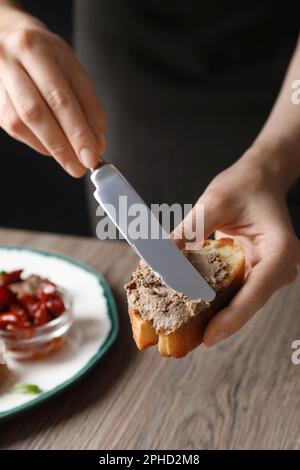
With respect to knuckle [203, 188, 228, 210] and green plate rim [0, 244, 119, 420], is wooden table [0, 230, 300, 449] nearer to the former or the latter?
green plate rim [0, 244, 119, 420]

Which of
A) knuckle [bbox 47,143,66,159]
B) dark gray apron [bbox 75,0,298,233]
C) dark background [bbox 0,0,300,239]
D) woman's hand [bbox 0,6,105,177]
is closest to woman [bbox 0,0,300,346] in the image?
dark gray apron [bbox 75,0,298,233]

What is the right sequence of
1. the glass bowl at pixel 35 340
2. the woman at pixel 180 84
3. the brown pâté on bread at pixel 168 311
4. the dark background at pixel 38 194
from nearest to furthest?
the brown pâté on bread at pixel 168 311, the glass bowl at pixel 35 340, the woman at pixel 180 84, the dark background at pixel 38 194

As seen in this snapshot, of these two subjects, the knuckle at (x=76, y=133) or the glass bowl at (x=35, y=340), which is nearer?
the knuckle at (x=76, y=133)

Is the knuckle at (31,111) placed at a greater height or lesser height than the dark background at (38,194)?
greater

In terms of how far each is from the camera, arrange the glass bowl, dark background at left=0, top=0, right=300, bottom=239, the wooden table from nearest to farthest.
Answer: the wooden table < the glass bowl < dark background at left=0, top=0, right=300, bottom=239

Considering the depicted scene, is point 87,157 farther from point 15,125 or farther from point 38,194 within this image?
point 38,194

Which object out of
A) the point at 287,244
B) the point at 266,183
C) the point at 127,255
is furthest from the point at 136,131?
the point at 287,244

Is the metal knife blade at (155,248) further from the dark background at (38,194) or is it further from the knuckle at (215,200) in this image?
the dark background at (38,194)

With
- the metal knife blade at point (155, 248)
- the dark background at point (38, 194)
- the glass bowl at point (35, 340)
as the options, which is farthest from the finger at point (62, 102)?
the dark background at point (38, 194)
